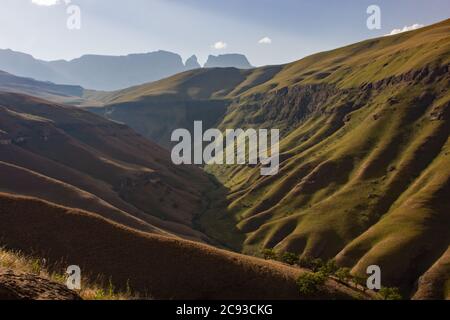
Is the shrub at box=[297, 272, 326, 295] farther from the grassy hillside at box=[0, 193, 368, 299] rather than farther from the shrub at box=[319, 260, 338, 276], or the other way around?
the shrub at box=[319, 260, 338, 276]

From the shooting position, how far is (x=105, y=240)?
65.4m

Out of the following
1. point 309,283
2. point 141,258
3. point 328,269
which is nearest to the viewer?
point 309,283

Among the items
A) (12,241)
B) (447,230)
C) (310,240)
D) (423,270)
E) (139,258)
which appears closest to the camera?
(12,241)

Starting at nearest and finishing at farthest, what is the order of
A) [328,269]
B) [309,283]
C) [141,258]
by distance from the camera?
[309,283]
[141,258]
[328,269]

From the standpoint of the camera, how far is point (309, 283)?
60.4 m

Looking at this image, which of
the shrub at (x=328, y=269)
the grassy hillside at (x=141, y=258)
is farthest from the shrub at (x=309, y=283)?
the shrub at (x=328, y=269)

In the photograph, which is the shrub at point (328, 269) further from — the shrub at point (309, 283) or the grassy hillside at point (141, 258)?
the shrub at point (309, 283)

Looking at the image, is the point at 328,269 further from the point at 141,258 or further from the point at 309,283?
the point at 141,258

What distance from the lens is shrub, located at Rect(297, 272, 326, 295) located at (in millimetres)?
59438

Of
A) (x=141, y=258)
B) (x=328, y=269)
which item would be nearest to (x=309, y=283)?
(x=141, y=258)

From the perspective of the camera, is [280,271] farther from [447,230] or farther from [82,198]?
[447,230]

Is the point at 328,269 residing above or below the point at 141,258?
below
